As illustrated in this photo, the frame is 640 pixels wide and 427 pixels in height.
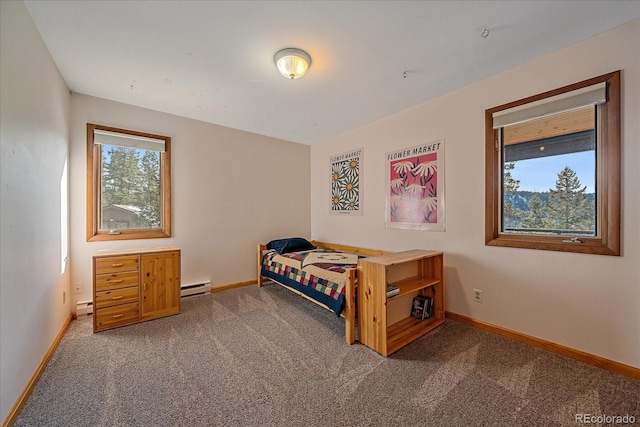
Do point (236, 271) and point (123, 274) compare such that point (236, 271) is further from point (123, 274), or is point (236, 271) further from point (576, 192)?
point (576, 192)

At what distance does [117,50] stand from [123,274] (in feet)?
6.58

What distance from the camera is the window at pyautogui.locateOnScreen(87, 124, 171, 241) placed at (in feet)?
8.95

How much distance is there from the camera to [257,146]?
3918 mm

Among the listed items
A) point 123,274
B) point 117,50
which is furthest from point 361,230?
point 117,50

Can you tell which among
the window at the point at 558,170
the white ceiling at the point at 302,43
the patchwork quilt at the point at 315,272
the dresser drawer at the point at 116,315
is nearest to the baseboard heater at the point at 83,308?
the dresser drawer at the point at 116,315

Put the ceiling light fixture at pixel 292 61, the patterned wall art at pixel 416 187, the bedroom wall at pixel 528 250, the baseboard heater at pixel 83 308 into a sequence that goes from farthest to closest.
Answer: the patterned wall art at pixel 416 187
the baseboard heater at pixel 83 308
the ceiling light fixture at pixel 292 61
the bedroom wall at pixel 528 250

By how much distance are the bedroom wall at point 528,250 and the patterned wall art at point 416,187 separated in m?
0.09

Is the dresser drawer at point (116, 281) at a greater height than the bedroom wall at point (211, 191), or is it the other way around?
the bedroom wall at point (211, 191)

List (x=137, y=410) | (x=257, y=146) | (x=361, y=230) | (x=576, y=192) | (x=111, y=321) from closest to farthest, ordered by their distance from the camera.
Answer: (x=137, y=410)
(x=576, y=192)
(x=111, y=321)
(x=361, y=230)
(x=257, y=146)

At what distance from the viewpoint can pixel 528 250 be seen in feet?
6.98

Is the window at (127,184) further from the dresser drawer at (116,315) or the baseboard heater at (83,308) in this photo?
the dresser drawer at (116,315)

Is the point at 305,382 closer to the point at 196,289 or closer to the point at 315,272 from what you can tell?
the point at 315,272

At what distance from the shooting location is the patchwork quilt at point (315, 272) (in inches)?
90.5

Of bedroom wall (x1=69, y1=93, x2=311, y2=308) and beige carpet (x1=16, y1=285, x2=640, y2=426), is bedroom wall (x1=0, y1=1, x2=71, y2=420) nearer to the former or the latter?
beige carpet (x1=16, y1=285, x2=640, y2=426)
